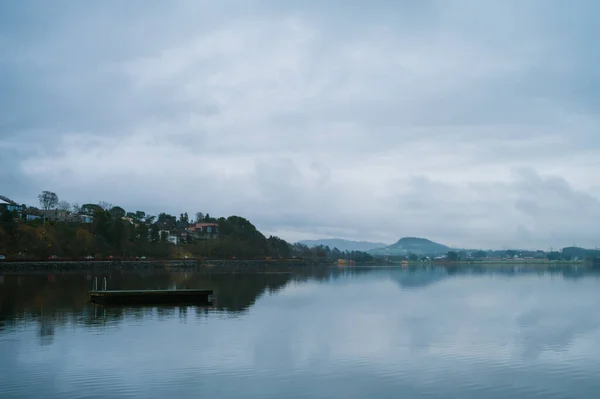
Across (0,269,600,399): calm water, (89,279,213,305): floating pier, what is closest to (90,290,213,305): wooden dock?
(89,279,213,305): floating pier

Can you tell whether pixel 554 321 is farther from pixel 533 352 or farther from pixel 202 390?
pixel 202 390

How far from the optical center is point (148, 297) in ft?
194

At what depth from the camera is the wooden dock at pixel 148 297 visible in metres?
57.4

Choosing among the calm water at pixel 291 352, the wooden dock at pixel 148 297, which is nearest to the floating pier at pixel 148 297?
the wooden dock at pixel 148 297

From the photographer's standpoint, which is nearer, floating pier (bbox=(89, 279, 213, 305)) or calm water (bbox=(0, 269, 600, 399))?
calm water (bbox=(0, 269, 600, 399))

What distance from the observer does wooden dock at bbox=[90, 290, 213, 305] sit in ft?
188

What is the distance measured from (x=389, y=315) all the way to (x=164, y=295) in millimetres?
22305

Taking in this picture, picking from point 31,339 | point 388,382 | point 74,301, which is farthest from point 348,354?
point 74,301

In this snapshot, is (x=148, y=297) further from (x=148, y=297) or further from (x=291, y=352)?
(x=291, y=352)

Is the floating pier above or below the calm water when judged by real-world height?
above

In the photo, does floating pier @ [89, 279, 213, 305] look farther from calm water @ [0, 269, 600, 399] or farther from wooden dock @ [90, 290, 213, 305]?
calm water @ [0, 269, 600, 399]

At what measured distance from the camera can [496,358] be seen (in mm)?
32156

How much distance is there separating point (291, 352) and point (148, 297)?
29.6 metres

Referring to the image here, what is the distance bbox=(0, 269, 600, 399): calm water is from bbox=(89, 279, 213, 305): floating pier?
6.36 ft
